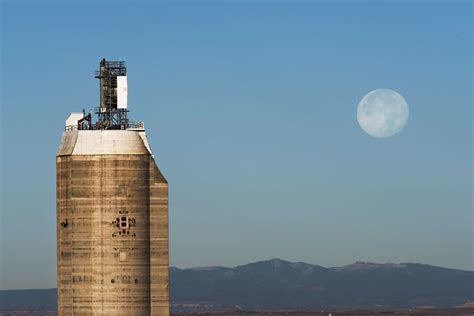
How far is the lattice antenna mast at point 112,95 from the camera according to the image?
167 m

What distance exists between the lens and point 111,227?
16338cm

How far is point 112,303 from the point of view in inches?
6412

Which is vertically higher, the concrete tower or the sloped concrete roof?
the sloped concrete roof

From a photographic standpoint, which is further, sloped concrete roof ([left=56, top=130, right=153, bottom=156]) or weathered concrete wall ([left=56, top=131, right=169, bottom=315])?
sloped concrete roof ([left=56, top=130, right=153, bottom=156])

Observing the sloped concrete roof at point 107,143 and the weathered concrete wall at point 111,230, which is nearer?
the weathered concrete wall at point 111,230

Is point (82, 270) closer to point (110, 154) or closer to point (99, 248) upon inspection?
point (99, 248)

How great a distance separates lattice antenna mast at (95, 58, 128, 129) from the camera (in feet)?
549

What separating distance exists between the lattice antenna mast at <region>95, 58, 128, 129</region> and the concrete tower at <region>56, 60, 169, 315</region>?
9.24 feet

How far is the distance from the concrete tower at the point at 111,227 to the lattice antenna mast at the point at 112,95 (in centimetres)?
282

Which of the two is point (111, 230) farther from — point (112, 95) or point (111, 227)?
point (112, 95)

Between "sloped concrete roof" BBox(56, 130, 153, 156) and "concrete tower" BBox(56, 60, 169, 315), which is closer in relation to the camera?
"concrete tower" BBox(56, 60, 169, 315)

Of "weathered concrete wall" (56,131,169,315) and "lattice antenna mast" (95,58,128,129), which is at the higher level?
"lattice antenna mast" (95,58,128,129)

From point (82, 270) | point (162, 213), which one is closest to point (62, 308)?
point (82, 270)

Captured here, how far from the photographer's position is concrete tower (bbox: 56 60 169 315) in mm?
163250
